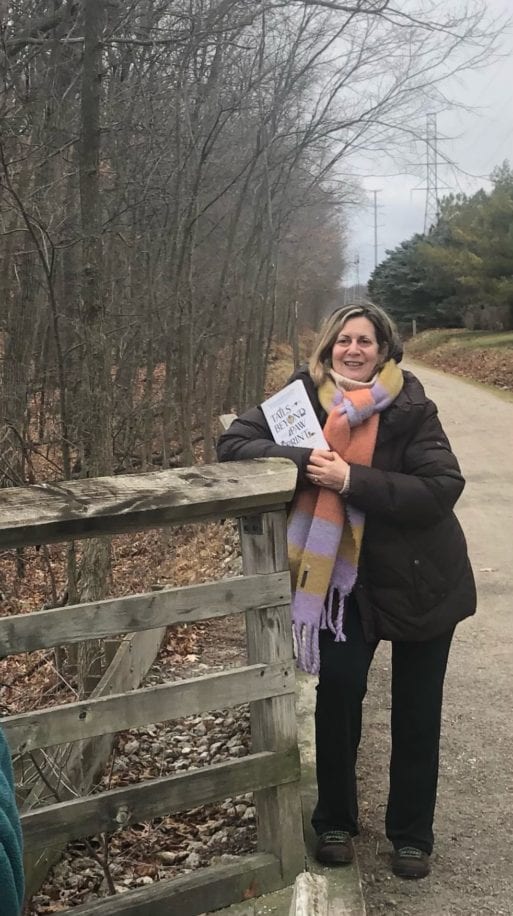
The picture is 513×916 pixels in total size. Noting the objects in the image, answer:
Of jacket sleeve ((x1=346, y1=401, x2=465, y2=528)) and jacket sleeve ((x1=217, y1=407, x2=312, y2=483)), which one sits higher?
jacket sleeve ((x1=217, y1=407, x2=312, y2=483))

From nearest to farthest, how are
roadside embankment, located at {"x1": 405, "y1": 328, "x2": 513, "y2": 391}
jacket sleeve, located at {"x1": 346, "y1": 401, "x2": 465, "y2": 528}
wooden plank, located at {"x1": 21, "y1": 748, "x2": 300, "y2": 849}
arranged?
wooden plank, located at {"x1": 21, "y1": 748, "x2": 300, "y2": 849}, jacket sleeve, located at {"x1": 346, "y1": 401, "x2": 465, "y2": 528}, roadside embankment, located at {"x1": 405, "y1": 328, "x2": 513, "y2": 391}

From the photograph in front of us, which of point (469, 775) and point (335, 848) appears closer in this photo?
point (335, 848)

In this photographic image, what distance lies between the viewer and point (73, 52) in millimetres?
6801

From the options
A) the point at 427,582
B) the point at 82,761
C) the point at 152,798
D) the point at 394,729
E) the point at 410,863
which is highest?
the point at 427,582

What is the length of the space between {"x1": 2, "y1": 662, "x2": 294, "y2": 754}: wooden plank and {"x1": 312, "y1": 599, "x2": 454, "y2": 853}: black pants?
0.29 metres

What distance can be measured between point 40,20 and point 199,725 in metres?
5.33

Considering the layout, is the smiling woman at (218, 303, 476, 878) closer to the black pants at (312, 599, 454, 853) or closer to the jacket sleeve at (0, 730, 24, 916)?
the black pants at (312, 599, 454, 853)

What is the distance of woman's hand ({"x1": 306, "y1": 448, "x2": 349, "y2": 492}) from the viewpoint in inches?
104

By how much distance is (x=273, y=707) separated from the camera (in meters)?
2.55

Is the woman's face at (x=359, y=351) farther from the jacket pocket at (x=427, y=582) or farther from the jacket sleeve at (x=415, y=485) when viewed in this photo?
the jacket pocket at (x=427, y=582)

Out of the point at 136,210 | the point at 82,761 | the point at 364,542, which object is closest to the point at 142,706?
the point at 364,542

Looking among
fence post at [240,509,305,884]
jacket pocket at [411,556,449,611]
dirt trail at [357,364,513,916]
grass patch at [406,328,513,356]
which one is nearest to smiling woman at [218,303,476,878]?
jacket pocket at [411,556,449,611]

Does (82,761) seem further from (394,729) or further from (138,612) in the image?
(138,612)

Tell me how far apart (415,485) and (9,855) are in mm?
1987
